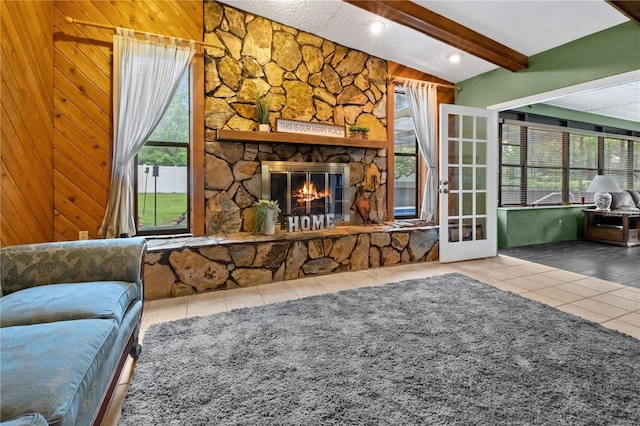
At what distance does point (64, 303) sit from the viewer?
1.44 metres

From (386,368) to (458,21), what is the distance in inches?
141

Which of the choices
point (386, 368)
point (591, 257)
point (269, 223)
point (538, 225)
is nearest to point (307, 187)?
point (269, 223)

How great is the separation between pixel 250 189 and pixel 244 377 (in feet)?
7.94

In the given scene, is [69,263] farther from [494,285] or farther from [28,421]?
[494,285]

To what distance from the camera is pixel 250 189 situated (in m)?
3.76

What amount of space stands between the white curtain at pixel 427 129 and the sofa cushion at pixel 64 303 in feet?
13.5

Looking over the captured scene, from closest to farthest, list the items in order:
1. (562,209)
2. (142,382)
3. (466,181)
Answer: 1. (142,382)
2. (466,181)
3. (562,209)

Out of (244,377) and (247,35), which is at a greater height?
(247,35)

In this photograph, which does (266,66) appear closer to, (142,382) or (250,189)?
(250,189)

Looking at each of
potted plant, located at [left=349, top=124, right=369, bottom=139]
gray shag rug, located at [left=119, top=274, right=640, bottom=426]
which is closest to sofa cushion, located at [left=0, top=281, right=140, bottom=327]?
gray shag rug, located at [left=119, top=274, right=640, bottom=426]

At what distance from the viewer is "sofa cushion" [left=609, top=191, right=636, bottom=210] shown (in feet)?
19.6

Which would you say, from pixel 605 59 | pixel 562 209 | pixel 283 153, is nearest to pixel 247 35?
pixel 283 153

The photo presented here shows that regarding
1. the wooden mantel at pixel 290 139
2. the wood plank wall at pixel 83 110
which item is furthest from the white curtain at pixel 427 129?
the wood plank wall at pixel 83 110

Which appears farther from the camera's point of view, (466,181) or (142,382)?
(466,181)
